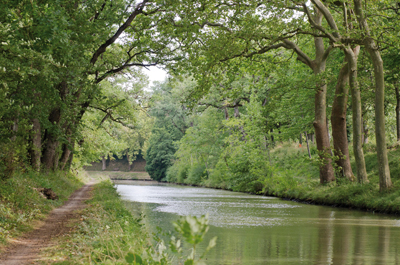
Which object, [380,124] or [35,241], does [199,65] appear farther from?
[35,241]

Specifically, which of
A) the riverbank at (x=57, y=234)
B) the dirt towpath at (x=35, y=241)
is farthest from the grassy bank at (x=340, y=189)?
the dirt towpath at (x=35, y=241)

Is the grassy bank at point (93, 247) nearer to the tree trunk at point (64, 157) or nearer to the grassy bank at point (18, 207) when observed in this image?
the grassy bank at point (18, 207)

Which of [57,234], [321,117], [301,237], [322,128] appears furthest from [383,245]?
[321,117]

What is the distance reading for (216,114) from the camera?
48281 mm

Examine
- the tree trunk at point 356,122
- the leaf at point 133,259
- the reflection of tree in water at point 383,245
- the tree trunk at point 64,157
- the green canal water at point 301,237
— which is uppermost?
the tree trunk at point 356,122

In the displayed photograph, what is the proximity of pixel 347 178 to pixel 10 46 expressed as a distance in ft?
53.8

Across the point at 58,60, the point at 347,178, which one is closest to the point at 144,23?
the point at 58,60

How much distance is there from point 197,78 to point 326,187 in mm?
8739

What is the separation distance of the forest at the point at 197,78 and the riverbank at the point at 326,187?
8cm

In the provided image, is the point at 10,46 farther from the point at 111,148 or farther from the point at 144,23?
the point at 111,148

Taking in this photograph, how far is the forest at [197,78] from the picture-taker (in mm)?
11203

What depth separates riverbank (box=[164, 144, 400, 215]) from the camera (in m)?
17.0

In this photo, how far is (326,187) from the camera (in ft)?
72.2

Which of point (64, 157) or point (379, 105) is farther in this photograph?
point (64, 157)
